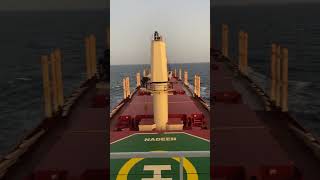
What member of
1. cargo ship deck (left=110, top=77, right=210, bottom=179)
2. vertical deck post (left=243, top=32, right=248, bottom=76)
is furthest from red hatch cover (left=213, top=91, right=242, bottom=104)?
vertical deck post (left=243, top=32, right=248, bottom=76)

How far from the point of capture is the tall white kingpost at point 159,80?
18.9ft

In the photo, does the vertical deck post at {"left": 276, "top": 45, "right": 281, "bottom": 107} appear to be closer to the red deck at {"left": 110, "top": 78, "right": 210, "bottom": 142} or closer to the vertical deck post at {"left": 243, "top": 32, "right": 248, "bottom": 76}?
the vertical deck post at {"left": 243, "top": 32, "right": 248, "bottom": 76}

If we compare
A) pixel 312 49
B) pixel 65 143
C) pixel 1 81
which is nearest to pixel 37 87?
pixel 1 81

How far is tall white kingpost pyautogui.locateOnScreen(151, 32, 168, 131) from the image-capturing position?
575 cm

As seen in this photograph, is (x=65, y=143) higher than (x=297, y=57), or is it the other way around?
(x=297, y=57)

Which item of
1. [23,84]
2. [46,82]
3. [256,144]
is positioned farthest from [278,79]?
[23,84]

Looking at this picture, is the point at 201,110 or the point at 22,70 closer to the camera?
the point at 201,110

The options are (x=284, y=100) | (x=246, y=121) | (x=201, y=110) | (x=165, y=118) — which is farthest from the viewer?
(x=284, y=100)

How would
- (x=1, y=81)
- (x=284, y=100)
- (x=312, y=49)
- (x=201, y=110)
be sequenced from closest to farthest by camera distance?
(x=201, y=110)
(x=284, y=100)
(x=1, y=81)
(x=312, y=49)

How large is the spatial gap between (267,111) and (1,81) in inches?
829

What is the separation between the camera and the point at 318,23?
70500mm

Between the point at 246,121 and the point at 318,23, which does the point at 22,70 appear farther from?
the point at 318,23

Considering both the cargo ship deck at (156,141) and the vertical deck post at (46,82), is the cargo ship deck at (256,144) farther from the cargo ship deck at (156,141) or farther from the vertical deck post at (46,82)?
the vertical deck post at (46,82)

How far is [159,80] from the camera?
577 centimetres
